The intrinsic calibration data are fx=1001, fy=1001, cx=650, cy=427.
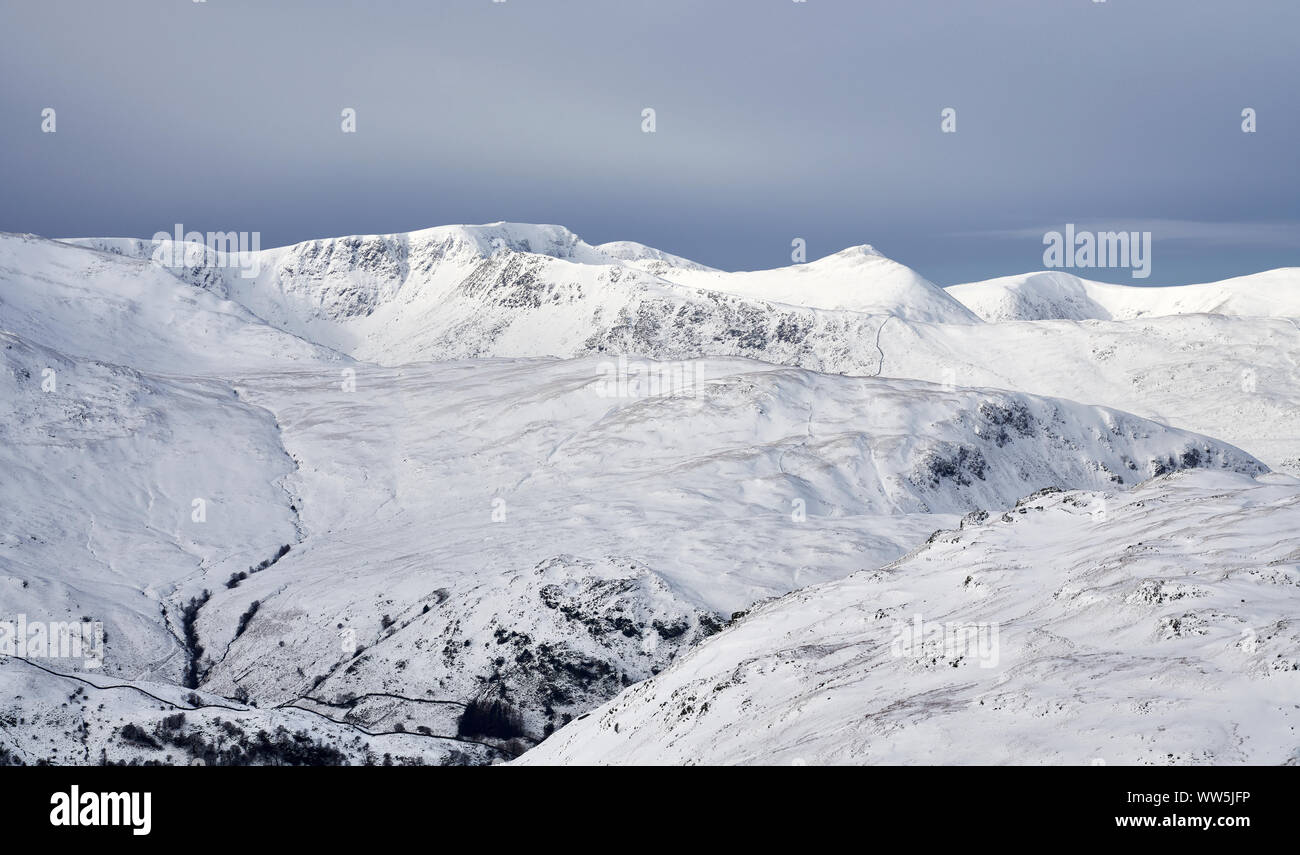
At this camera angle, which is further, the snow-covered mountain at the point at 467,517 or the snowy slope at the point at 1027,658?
the snow-covered mountain at the point at 467,517

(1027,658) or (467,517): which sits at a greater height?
(1027,658)

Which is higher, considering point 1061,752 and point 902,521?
point 1061,752

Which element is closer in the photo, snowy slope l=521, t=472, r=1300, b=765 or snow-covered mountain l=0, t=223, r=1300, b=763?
snowy slope l=521, t=472, r=1300, b=765

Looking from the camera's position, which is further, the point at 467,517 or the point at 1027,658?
the point at 467,517
